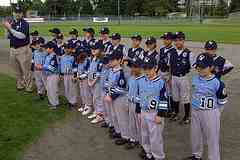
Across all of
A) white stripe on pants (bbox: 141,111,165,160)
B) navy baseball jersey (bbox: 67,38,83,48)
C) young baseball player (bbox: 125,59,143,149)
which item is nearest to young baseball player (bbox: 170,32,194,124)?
young baseball player (bbox: 125,59,143,149)

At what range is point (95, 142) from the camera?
7.44 m

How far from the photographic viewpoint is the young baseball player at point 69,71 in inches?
381

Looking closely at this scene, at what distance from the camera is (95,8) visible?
103625 millimetres

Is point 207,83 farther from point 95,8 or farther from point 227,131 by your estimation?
point 95,8

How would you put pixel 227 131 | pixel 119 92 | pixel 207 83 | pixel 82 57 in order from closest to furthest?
1. pixel 207 83
2. pixel 119 92
3. pixel 227 131
4. pixel 82 57

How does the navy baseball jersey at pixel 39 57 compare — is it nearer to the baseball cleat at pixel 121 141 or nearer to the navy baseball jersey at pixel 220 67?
the baseball cleat at pixel 121 141

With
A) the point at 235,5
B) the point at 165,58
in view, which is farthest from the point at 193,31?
the point at 235,5

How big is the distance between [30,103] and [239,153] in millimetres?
5319

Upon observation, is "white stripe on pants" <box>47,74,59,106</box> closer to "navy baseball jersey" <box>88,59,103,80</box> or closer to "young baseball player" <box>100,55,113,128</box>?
"navy baseball jersey" <box>88,59,103,80</box>

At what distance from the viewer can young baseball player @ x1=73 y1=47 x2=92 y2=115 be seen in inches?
366

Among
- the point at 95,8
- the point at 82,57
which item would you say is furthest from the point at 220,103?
the point at 95,8

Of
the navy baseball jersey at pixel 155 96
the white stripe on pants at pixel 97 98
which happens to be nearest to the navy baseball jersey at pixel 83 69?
the white stripe on pants at pixel 97 98

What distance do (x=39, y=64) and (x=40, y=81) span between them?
0.63m

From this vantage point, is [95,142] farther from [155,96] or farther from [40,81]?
[40,81]
